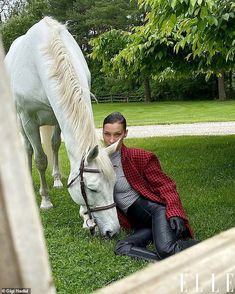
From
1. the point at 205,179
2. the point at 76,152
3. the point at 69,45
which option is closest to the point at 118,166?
the point at 76,152

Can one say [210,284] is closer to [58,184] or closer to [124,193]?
[124,193]

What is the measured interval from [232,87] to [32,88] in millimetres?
33742

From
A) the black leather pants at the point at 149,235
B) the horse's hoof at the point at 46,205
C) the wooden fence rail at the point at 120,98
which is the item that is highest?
the black leather pants at the point at 149,235

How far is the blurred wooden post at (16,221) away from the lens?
68cm

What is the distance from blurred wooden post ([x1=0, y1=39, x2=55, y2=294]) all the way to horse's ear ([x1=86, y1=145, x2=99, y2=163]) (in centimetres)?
291

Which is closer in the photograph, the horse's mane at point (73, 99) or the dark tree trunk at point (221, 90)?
the horse's mane at point (73, 99)

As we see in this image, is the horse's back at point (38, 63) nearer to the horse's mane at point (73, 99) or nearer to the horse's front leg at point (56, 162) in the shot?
the horse's mane at point (73, 99)

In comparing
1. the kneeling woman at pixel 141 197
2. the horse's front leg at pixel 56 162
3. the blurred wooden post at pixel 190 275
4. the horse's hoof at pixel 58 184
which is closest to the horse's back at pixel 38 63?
the kneeling woman at pixel 141 197

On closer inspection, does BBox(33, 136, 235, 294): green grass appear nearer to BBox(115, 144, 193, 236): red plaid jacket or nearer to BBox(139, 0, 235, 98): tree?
BBox(115, 144, 193, 236): red plaid jacket

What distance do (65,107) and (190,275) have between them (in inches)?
129

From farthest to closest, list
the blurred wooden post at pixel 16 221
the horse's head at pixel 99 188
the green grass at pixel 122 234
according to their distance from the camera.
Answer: the horse's head at pixel 99 188, the green grass at pixel 122 234, the blurred wooden post at pixel 16 221

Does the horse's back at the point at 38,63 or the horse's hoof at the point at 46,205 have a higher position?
the horse's back at the point at 38,63

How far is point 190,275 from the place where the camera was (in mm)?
876

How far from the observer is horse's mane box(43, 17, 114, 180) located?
12.5 ft
